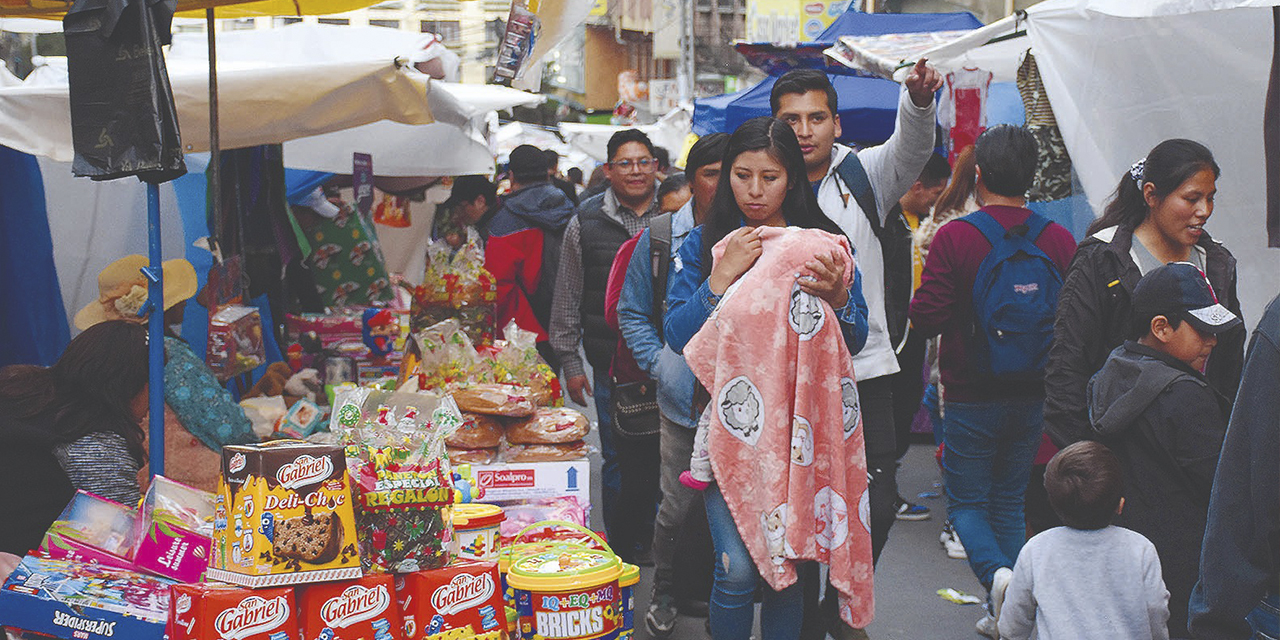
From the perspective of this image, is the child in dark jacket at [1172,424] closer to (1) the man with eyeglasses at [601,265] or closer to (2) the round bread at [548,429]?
(2) the round bread at [548,429]

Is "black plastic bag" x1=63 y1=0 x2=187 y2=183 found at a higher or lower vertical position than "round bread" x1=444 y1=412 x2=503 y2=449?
higher

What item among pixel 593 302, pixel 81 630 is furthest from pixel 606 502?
pixel 81 630

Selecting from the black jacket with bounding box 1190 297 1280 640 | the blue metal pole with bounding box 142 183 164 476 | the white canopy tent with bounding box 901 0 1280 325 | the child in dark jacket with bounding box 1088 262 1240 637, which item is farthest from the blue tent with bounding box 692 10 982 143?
the black jacket with bounding box 1190 297 1280 640

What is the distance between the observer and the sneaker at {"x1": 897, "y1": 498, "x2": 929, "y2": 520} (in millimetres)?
7617

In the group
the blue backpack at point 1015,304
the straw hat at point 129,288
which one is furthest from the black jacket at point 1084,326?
the straw hat at point 129,288

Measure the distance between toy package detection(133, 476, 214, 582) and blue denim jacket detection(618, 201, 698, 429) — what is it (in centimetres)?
167

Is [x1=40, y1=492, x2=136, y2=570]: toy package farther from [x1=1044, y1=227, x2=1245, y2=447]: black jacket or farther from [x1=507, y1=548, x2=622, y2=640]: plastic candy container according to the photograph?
[x1=1044, y1=227, x2=1245, y2=447]: black jacket

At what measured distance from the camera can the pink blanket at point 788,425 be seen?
3.83 m

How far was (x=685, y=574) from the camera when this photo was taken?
491 centimetres

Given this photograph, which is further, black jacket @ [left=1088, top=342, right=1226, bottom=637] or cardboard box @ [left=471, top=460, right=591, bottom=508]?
cardboard box @ [left=471, top=460, right=591, bottom=508]

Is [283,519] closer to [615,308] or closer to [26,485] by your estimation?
[26,485]

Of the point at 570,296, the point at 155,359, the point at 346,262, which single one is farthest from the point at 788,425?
the point at 346,262

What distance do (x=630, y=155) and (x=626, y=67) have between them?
50.5 metres

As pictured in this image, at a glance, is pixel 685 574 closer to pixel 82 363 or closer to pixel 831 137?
pixel 831 137
